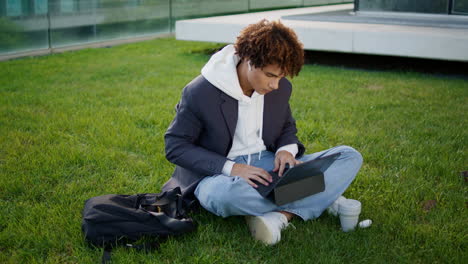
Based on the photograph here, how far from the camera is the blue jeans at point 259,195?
9.39 feet

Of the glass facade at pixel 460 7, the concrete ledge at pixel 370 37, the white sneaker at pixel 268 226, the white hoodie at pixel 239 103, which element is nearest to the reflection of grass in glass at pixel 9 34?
the concrete ledge at pixel 370 37

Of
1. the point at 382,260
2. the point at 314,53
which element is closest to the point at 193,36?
the point at 314,53

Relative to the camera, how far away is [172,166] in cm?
406

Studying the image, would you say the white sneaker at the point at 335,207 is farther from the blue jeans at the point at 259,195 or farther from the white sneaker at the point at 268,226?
the white sneaker at the point at 268,226

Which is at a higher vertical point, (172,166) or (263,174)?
(263,174)

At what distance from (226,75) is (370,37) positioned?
5.58m

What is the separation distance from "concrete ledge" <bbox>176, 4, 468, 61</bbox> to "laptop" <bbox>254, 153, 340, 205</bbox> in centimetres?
456

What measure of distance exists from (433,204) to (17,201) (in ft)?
8.78

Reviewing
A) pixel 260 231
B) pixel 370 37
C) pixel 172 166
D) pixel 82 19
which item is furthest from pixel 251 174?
pixel 82 19

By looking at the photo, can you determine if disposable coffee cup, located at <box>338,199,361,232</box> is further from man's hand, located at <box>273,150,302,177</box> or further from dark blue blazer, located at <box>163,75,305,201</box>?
dark blue blazer, located at <box>163,75,305,201</box>

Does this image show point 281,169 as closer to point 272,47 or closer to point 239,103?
point 239,103

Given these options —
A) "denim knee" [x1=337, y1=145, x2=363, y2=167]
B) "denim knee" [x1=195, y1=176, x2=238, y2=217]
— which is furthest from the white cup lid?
"denim knee" [x1=195, y1=176, x2=238, y2=217]

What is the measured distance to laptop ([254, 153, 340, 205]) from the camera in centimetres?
275

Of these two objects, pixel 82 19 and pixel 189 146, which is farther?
pixel 82 19
